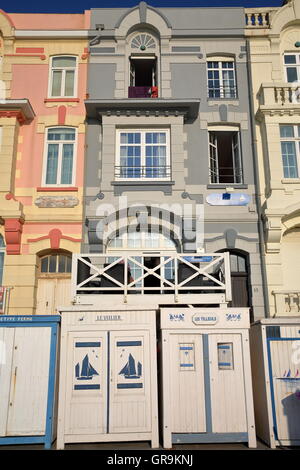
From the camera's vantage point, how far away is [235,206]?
44.2ft

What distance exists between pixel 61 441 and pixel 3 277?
6.39 metres

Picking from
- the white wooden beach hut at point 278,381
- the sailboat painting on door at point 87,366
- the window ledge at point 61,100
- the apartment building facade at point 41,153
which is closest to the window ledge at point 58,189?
the apartment building facade at point 41,153

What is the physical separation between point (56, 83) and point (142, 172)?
478 cm

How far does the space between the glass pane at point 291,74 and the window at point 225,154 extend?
2.74 metres

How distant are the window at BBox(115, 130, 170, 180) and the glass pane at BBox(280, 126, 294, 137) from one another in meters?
3.85

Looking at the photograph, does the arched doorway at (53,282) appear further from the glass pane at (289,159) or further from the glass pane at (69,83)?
the glass pane at (289,159)

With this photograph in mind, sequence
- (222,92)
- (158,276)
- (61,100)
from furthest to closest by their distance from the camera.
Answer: (222,92)
(61,100)
(158,276)

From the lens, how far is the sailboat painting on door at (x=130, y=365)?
26.7 ft

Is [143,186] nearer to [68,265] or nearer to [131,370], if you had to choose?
[68,265]

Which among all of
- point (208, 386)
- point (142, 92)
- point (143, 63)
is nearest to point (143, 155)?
point (142, 92)

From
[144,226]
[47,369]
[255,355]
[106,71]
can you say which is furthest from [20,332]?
[106,71]

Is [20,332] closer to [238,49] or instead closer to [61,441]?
[61,441]

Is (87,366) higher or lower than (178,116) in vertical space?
lower

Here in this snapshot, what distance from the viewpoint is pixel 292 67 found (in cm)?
1473
